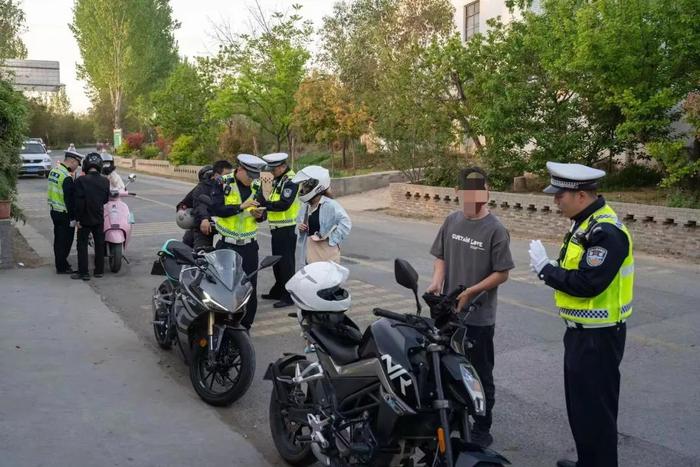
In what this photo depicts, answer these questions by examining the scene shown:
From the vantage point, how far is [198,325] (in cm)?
568

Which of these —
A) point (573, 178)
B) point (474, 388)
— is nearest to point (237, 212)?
point (573, 178)

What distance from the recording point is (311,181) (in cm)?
735

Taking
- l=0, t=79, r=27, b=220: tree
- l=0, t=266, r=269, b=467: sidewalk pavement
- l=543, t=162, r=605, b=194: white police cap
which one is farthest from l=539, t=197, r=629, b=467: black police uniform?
l=0, t=79, r=27, b=220: tree

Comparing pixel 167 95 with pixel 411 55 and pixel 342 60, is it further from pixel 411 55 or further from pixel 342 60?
pixel 411 55

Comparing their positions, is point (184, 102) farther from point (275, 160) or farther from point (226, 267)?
point (226, 267)

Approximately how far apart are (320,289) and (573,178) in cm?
157

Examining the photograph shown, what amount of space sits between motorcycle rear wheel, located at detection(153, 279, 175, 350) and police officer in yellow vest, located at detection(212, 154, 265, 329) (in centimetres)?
97

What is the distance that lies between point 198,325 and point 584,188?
10.6ft

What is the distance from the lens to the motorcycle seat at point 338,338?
13.3ft

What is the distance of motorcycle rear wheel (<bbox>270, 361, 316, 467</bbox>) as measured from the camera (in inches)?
174

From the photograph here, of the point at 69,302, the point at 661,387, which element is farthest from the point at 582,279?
the point at 69,302

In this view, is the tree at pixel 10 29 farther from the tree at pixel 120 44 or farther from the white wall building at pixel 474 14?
the white wall building at pixel 474 14

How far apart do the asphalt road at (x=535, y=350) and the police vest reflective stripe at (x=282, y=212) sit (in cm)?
108

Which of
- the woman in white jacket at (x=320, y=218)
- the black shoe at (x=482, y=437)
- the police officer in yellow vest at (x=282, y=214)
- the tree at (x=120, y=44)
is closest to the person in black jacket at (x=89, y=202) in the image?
the police officer in yellow vest at (x=282, y=214)
